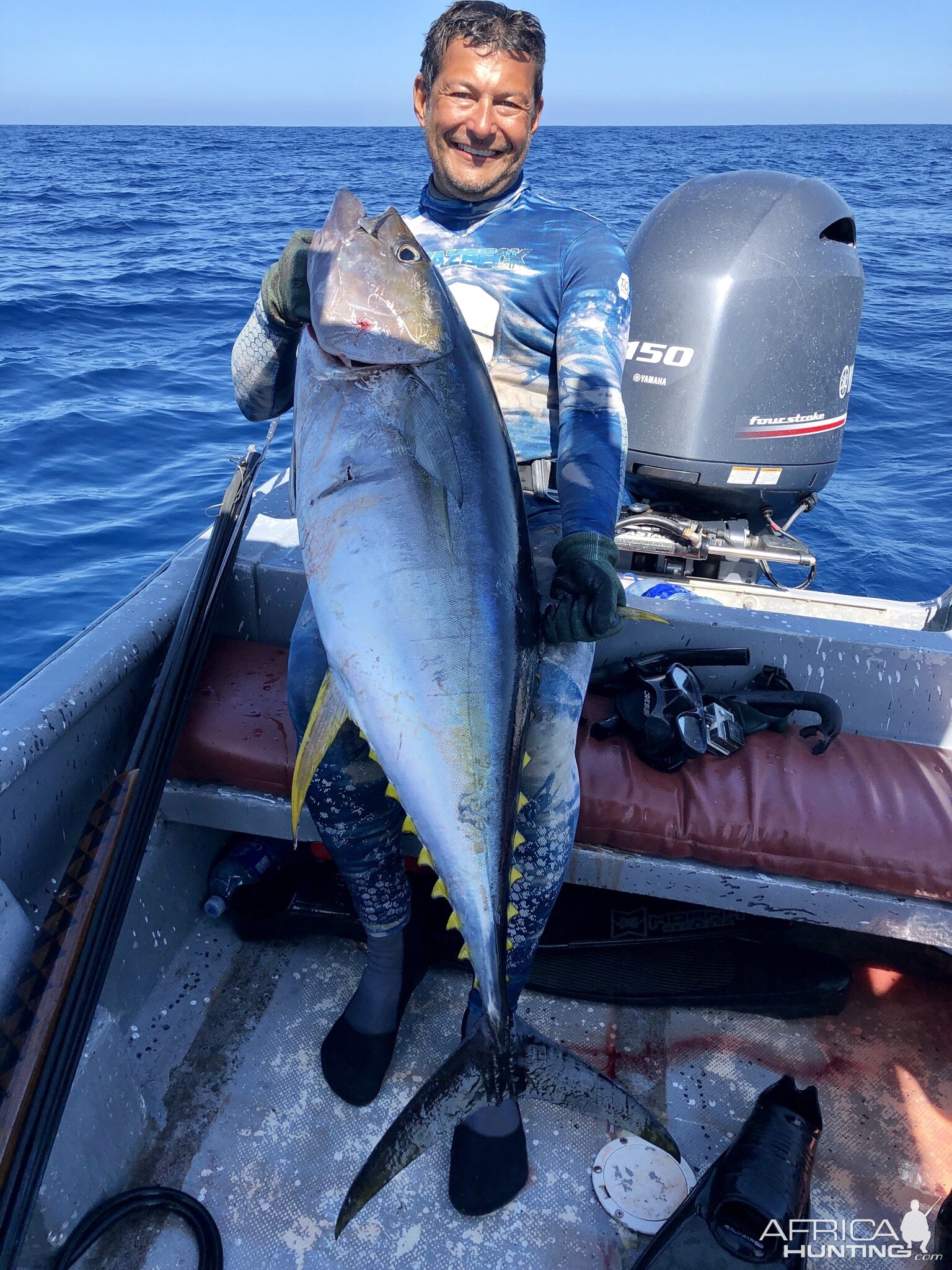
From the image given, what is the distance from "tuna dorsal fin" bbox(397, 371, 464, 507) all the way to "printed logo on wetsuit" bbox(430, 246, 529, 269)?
0.75 m

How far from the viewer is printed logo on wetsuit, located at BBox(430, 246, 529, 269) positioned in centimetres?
223

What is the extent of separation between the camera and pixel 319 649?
2.04m

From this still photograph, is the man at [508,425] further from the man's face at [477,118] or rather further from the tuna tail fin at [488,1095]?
the tuna tail fin at [488,1095]

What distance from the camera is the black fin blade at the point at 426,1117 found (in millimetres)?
1727

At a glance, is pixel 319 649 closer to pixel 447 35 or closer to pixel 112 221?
pixel 447 35

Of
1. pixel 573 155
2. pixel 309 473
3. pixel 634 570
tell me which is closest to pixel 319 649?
pixel 309 473

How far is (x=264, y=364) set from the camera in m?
2.10

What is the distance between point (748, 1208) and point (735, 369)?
2.99m

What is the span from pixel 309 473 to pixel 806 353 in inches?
110

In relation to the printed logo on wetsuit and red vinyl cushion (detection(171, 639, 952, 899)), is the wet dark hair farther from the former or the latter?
red vinyl cushion (detection(171, 639, 952, 899))

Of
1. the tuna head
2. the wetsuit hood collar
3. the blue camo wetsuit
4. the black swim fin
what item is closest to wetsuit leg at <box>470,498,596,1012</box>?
the blue camo wetsuit

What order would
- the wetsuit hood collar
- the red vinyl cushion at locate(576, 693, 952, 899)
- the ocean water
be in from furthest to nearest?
1. the ocean water
2. the wetsuit hood collar
3. the red vinyl cushion at locate(576, 693, 952, 899)

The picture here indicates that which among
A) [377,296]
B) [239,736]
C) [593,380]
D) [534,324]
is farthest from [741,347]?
[239,736]

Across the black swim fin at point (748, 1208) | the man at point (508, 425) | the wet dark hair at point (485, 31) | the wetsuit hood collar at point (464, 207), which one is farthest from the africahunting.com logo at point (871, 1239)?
the wet dark hair at point (485, 31)
